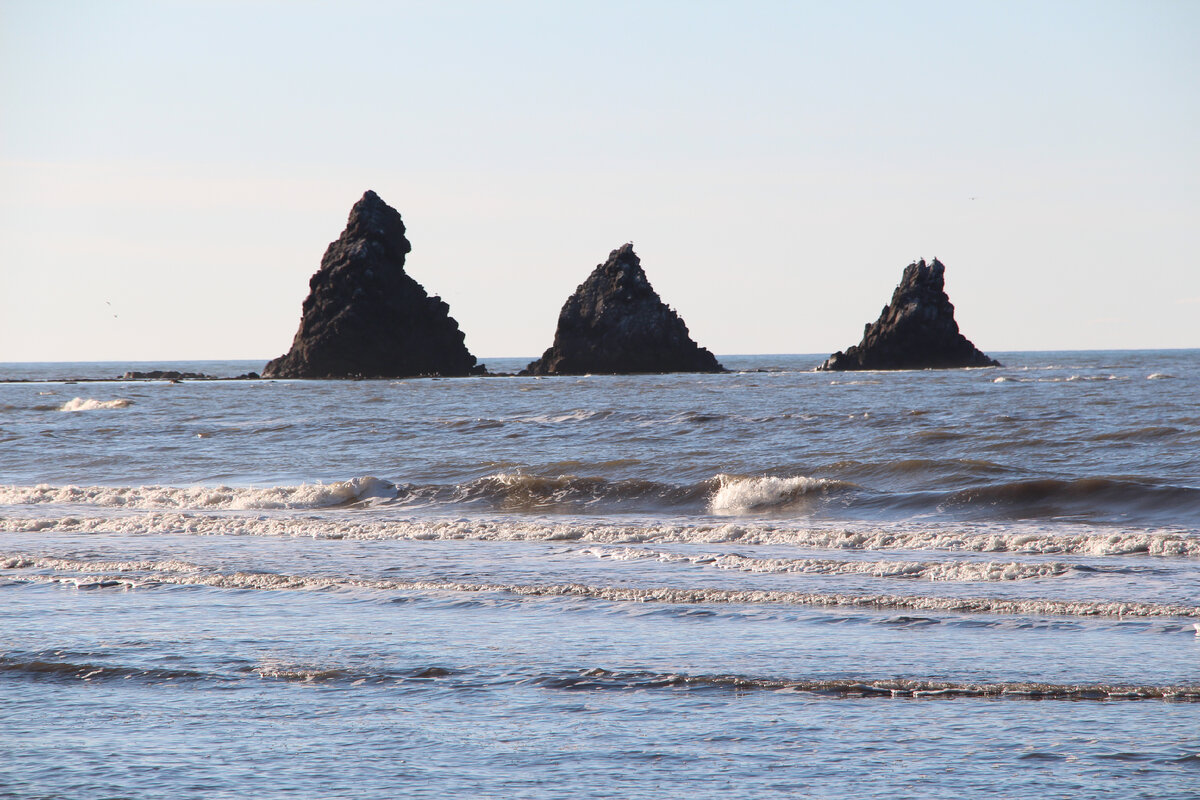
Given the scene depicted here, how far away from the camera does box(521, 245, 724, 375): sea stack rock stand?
10100cm

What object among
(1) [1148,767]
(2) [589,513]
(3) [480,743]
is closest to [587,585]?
(3) [480,743]

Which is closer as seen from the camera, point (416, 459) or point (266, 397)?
point (416, 459)

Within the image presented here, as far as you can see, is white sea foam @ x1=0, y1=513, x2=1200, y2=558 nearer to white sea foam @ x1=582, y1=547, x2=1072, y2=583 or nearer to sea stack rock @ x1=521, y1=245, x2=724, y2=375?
white sea foam @ x1=582, y1=547, x2=1072, y2=583

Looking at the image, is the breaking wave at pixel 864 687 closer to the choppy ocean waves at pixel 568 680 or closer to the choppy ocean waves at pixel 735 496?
the choppy ocean waves at pixel 568 680

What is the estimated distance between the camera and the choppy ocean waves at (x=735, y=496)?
605 inches

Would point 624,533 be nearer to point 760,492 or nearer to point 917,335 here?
point 760,492

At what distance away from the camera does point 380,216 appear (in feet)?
326

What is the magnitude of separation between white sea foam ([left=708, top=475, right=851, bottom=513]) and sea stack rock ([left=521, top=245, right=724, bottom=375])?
270 feet

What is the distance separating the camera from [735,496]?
1714 cm

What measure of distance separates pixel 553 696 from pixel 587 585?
140 inches

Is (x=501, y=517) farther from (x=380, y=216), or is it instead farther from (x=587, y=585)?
(x=380, y=216)

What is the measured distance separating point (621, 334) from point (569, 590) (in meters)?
91.9

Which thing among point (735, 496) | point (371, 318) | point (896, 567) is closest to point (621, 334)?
point (371, 318)

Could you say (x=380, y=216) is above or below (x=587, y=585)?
above
